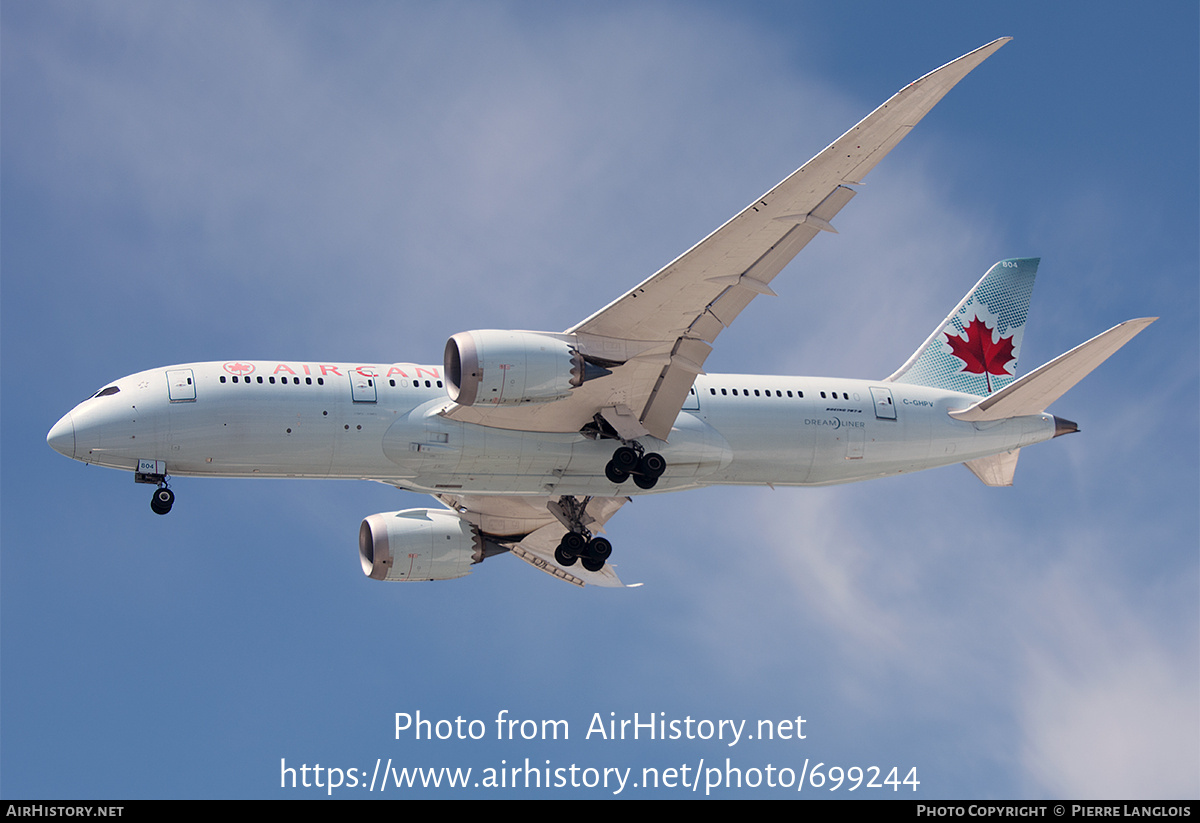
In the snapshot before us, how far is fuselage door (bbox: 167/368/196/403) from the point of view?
28172 mm

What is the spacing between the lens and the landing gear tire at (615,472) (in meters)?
30.5

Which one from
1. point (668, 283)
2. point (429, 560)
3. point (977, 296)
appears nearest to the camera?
point (668, 283)

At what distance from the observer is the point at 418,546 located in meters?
36.0

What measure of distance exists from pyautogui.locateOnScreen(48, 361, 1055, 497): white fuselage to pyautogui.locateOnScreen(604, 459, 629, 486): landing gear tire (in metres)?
0.50

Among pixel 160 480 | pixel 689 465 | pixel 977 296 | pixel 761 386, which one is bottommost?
pixel 160 480

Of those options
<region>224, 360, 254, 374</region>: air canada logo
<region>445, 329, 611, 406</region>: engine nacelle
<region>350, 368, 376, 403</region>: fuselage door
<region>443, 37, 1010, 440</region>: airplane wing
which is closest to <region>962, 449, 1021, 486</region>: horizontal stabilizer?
<region>443, 37, 1010, 440</region>: airplane wing

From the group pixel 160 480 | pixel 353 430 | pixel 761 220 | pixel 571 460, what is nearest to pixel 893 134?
pixel 761 220

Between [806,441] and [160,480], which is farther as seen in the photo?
[806,441]

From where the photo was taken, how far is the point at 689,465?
103ft

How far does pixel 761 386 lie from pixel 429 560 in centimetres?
1010

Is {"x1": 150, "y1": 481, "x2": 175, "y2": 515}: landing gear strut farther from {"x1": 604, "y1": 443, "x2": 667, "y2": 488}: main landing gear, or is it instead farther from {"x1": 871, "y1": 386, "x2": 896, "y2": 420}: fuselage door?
{"x1": 871, "y1": 386, "x2": 896, "y2": 420}: fuselage door

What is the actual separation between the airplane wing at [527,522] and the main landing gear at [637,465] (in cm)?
441

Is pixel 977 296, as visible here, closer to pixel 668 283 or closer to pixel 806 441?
pixel 806 441

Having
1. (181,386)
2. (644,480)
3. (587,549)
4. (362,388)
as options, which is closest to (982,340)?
(644,480)
